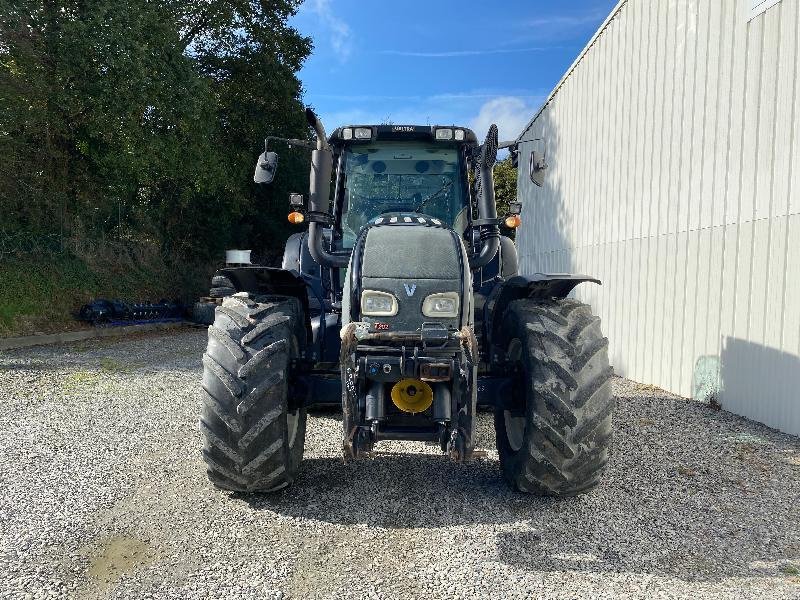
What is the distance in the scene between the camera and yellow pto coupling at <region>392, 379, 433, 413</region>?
3.30m

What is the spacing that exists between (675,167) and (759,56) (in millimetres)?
1616

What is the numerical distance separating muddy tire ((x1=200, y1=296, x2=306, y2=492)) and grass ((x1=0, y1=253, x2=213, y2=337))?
32.3ft

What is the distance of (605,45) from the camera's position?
9.44 m

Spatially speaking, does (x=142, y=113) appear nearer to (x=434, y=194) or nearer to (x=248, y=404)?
(x=434, y=194)

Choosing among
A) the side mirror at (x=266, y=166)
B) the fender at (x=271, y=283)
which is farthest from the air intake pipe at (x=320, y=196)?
the side mirror at (x=266, y=166)

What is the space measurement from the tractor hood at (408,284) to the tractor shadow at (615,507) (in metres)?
1.15

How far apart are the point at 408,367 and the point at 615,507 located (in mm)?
1661

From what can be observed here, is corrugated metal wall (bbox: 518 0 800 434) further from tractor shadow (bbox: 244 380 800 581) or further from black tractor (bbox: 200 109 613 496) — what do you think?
black tractor (bbox: 200 109 613 496)

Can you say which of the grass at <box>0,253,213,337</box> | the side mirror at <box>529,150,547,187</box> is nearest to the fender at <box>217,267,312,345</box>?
the side mirror at <box>529,150,547,187</box>

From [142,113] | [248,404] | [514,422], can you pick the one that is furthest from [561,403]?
[142,113]

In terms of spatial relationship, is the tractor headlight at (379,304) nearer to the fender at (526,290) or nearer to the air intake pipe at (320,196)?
the fender at (526,290)

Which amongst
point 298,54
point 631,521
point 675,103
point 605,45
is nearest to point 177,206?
point 298,54

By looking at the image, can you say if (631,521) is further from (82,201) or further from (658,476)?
(82,201)

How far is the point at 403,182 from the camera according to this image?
5.04 meters
